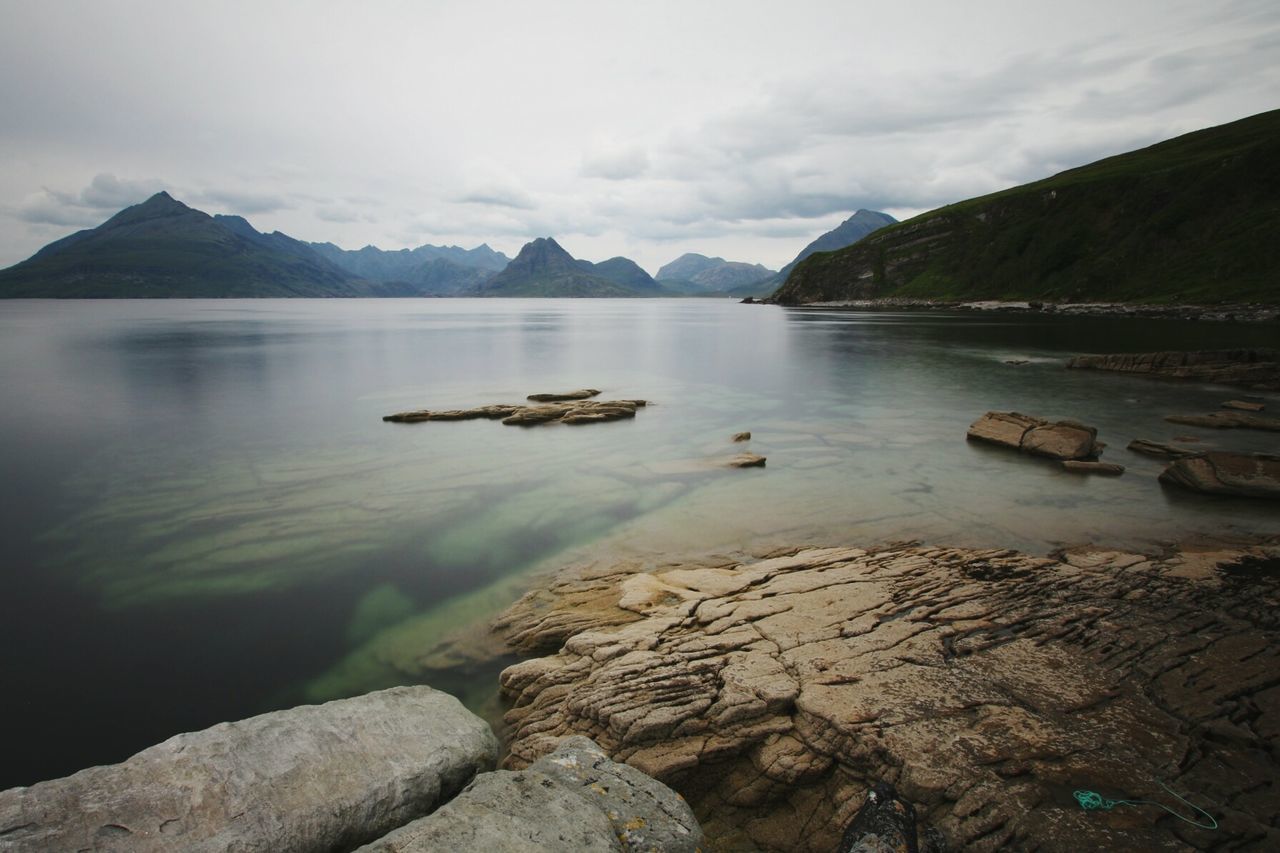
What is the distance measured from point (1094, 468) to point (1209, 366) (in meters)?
35.1

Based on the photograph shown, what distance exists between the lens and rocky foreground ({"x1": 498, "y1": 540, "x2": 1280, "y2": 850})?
25.2 ft

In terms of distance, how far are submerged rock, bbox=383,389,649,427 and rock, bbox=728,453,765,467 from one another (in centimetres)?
1227

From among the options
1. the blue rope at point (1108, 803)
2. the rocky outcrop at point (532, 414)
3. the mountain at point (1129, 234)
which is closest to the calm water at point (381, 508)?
the rocky outcrop at point (532, 414)

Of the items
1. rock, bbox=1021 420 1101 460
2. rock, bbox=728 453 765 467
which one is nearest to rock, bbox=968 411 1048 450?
rock, bbox=1021 420 1101 460

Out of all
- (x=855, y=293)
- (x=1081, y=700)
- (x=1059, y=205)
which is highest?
(x=1059, y=205)

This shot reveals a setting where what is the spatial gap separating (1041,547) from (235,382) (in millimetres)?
58030

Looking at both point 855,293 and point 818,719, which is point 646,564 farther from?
point 855,293

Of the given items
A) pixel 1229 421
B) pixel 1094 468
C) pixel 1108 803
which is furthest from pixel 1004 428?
pixel 1108 803

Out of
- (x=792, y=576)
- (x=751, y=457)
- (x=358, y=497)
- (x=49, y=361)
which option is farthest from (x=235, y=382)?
(x=792, y=576)

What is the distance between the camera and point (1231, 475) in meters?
21.7

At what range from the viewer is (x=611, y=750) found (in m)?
9.23

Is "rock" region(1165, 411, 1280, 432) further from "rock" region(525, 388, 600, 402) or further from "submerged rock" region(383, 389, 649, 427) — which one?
"rock" region(525, 388, 600, 402)

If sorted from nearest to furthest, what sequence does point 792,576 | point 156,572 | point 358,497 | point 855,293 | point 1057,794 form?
point 1057,794 < point 792,576 < point 156,572 < point 358,497 < point 855,293

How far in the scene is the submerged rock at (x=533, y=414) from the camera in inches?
1432
